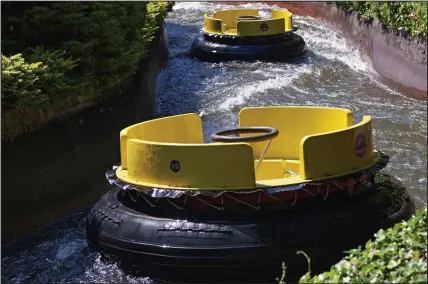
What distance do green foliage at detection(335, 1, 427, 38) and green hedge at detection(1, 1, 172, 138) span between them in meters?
5.01

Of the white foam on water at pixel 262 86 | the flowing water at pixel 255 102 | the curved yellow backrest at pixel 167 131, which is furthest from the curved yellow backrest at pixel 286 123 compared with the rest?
the white foam on water at pixel 262 86

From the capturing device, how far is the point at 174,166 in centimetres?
660

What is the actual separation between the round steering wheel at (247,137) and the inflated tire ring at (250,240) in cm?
72

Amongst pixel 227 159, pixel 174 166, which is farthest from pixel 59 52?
pixel 227 159

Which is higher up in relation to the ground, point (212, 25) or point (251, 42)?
point (212, 25)

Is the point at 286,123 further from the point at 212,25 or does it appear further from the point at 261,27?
the point at 212,25

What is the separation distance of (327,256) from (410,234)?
90.4 inches

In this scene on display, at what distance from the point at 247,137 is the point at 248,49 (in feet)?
26.7

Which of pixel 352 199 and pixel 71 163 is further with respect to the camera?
pixel 71 163

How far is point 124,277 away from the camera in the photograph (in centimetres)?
683

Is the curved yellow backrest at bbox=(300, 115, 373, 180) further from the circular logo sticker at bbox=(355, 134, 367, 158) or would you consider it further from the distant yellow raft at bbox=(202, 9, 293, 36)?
the distant yellow raft at bbox=(202, 9, 293, 36)

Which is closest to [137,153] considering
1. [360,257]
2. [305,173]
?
[305,173]

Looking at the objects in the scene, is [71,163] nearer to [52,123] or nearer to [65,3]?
[52,123]

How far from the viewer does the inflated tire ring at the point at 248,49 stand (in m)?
14.9
